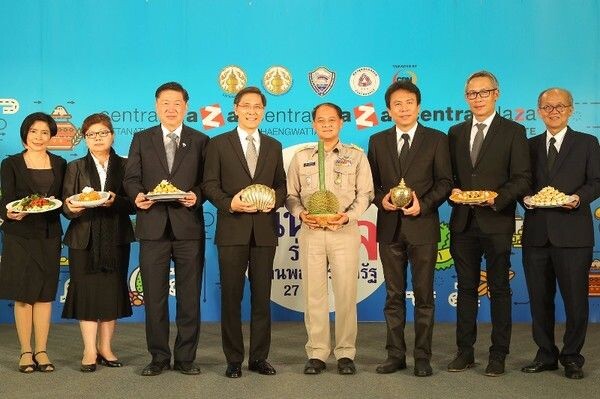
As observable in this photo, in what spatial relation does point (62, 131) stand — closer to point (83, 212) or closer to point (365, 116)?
point (83, 212)

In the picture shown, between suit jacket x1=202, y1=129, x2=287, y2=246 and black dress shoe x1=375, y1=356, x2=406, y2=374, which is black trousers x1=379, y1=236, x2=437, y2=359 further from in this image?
suit jacket x1=202, y1=129, x2=287, y2=246

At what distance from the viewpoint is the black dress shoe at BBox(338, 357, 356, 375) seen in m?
4.53

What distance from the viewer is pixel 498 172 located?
456cm

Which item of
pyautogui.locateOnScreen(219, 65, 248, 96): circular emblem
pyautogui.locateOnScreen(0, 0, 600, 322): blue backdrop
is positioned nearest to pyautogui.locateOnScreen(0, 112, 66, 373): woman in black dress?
pyautogui.locateOnScreen(0, 0, 600, 322): blue backdrop

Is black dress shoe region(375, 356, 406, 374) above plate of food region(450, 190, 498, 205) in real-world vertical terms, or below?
below

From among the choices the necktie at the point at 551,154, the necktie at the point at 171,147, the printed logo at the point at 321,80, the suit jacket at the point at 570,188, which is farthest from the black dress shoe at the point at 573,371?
the printed logo at the point at 321,80

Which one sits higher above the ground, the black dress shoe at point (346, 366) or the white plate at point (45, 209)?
the white plate at point (45, 209)

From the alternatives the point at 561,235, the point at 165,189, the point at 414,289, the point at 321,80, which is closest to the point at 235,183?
the point at 165,189

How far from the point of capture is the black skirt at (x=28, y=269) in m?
4.75

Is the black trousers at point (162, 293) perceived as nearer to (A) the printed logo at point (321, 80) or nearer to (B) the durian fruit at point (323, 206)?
(B) the durian fruit at point (323, 206)

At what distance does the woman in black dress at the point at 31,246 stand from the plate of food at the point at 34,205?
4.8 inches

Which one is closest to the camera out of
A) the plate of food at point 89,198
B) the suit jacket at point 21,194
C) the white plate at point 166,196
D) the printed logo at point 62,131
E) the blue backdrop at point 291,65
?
the white plate at point 166,196

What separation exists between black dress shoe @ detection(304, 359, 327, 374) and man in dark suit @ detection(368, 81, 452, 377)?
0.35 meters

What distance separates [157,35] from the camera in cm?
655
